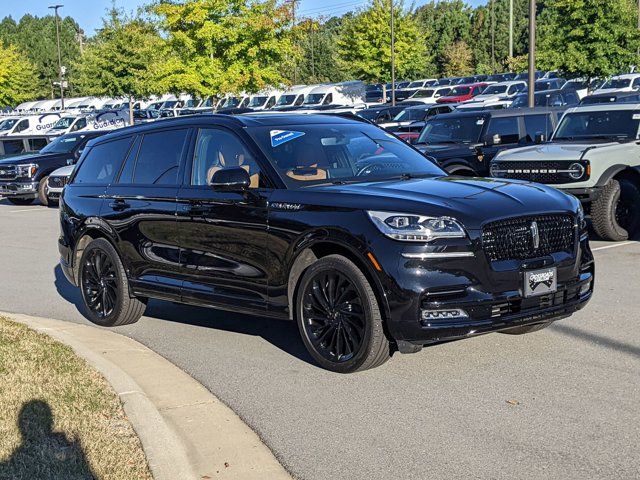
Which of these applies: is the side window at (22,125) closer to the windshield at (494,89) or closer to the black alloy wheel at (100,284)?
the windshield at (494,89)

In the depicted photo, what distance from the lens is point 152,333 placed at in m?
8.48

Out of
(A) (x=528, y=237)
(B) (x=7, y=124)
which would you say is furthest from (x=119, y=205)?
(B) (x=7, y=124)

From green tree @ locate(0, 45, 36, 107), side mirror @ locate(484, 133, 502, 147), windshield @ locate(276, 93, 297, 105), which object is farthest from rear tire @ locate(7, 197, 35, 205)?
green tree @ locate(0, 45, 36, 107)

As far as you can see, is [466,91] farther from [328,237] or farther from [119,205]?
[328,237]

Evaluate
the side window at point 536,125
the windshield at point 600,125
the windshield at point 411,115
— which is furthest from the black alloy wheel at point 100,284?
the windshield at point 411,115

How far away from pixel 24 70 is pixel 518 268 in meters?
66.9

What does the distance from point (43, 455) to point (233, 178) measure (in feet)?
8.86

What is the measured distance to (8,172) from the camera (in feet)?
78.9

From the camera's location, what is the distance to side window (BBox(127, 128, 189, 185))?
796 centimetres

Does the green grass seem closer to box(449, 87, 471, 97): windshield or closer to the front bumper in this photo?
the front bumper

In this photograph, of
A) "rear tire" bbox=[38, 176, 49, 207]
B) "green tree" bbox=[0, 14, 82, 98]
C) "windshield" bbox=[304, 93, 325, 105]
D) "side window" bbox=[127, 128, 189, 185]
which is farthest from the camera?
"green tree" bbox=[0, 14, 82, 98]

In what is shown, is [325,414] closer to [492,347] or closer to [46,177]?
[492,347]

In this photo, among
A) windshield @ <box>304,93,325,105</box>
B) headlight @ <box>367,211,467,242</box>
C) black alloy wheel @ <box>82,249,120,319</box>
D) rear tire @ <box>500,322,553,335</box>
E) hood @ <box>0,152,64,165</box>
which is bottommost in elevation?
rear tire @ <box>500,322,553,335</box>

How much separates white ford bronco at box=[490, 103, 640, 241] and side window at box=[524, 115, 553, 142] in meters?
3.57
